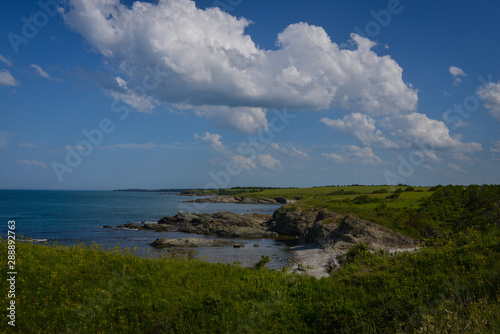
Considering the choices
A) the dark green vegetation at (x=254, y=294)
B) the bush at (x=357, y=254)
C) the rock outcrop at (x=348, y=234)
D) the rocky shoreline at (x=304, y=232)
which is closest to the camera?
the dark green vegetation at (x=254, y=294)

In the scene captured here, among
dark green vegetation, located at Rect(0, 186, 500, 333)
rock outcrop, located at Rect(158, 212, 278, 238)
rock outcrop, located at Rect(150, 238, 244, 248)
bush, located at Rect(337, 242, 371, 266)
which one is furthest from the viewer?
rock outcrop, located at Rect(158, 212, 278, 238)

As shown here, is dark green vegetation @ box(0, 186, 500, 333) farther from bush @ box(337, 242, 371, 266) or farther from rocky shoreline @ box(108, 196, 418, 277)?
rocky shoreline @ box(108, 196, 418, 277)

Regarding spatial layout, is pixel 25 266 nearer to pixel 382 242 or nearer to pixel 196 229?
pixel 382 242

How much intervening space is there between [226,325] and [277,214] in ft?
178

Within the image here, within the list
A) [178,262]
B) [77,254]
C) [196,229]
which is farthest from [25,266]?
[196,229]

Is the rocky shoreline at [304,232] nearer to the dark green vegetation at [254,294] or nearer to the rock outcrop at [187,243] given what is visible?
the rock outcrop at [187,243]

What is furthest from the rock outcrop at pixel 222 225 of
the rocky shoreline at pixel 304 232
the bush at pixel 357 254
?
the bush at pixel 357 254

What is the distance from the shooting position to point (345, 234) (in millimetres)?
34812

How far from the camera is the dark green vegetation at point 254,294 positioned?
26.2ft

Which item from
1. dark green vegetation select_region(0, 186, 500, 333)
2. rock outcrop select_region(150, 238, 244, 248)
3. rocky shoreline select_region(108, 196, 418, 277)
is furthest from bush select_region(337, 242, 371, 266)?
rock outcrop select_region(150, 238, 244, 248)

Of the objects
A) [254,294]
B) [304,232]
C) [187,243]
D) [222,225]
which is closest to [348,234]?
[304,232]

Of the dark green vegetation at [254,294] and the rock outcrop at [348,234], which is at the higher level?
the dark green vegetation at [254,294]

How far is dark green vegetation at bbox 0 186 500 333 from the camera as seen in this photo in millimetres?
7975

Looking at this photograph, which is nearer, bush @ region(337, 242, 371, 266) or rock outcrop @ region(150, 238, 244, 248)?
bush @ region(337, 242, 371, 266)
